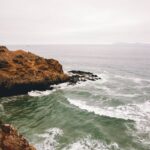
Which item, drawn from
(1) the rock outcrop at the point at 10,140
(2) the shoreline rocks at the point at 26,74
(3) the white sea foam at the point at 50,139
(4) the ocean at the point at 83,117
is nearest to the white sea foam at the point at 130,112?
(4) the ocean at the point at 83,117

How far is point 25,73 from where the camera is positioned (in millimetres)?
45031

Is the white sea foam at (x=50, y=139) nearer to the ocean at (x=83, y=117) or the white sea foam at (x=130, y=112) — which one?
the ocean at (x=83, y=117)

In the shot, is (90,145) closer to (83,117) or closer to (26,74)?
(83,117)

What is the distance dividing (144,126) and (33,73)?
25.6m

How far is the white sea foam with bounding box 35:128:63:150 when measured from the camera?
21.1 meters

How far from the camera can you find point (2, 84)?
4159 cm

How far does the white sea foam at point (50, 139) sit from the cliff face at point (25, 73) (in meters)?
19.3

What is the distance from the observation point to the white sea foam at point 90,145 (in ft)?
69.0

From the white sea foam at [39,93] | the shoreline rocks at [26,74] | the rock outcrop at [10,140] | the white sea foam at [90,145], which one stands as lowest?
the white sea foam at [39,93]

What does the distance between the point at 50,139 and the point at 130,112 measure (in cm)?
1307

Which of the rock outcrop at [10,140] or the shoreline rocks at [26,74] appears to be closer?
the rock outcrop at [10,140]

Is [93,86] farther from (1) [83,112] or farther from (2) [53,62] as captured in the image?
(1) [83,112]

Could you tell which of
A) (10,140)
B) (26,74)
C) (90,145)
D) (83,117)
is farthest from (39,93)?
(10,140)

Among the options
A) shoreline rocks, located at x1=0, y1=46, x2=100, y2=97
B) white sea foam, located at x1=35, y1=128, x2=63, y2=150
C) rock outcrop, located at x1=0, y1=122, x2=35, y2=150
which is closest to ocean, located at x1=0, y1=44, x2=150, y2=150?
white sea foam, located at x1=35, y1=128, x2=63, y2=150
